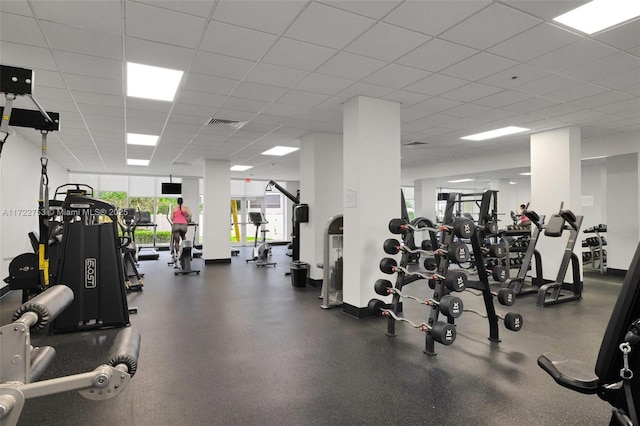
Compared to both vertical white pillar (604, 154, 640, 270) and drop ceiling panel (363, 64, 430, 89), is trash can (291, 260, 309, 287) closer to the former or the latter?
drop ceiling panel (363, 64, 430, 89)

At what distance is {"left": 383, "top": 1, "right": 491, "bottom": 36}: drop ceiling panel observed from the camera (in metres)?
2.59

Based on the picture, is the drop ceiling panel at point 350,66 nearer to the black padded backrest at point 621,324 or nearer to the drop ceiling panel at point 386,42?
the drop ceiling panel at point 386,42

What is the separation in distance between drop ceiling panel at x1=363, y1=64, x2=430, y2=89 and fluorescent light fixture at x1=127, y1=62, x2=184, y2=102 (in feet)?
6.94

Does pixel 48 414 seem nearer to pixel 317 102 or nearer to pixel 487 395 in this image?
pixel 487 395

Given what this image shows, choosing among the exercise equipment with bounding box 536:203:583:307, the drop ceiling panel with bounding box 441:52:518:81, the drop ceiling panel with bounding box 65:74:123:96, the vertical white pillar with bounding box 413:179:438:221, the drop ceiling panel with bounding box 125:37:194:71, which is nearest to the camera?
the drop ceiling panel with bounding box 125:37:194:71

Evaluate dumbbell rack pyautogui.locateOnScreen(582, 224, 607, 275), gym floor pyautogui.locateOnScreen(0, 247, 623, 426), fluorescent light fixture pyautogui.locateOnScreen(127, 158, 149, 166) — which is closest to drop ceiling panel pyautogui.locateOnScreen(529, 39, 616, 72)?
gym floor pyautogui.locateOnScreen(0, 247, 623, 426)

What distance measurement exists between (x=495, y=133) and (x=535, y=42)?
13.0 ft

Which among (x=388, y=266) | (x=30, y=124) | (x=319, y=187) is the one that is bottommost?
(x=388, y=266)

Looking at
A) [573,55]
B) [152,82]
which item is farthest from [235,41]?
[573,55]

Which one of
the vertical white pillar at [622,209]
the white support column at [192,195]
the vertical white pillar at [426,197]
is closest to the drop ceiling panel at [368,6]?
the vertical white pillar at [622,209]

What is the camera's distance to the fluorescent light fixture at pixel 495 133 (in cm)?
646

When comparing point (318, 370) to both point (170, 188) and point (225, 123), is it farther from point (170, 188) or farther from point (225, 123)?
point (170, 188)

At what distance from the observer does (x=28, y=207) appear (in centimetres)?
735

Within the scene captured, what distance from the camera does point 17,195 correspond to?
21.9ft
